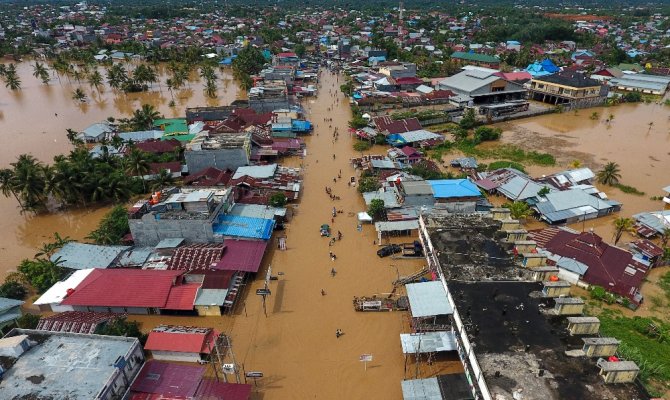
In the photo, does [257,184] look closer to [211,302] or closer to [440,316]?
[211,302]

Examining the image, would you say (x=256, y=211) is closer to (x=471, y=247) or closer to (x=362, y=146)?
(x=471, y=247)

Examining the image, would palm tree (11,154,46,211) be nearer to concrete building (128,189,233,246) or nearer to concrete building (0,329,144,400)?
concrete building (128,189,233,246)

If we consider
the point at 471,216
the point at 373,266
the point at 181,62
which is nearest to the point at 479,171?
the point at 471,216

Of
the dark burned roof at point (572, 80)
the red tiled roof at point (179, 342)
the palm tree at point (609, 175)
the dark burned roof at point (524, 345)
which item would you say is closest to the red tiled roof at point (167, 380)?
the red tiled roof at point (179, 342)

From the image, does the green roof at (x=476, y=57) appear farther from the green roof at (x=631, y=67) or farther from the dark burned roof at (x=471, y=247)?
the dark burned roof at (x=471, y=247)

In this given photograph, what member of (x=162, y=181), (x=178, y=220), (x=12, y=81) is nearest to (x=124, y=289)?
(x=178, y=220)
